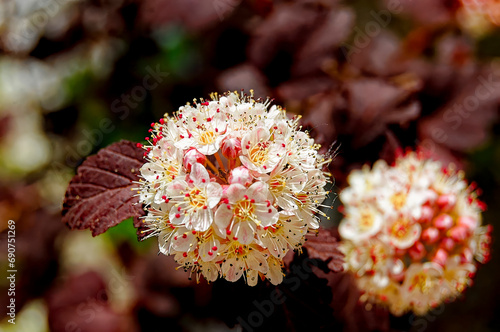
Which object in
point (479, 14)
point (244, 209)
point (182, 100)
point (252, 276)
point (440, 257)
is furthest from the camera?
point (479, 14)

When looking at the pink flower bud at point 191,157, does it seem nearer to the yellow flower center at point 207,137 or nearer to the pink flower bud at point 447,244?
the yellow flower center at point 207,137

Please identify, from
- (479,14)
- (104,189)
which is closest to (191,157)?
(104,189)

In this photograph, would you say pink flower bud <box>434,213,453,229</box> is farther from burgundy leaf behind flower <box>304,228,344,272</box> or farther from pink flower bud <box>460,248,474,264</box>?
burgundy leaf behind flower <box>304,228,344,272</box>

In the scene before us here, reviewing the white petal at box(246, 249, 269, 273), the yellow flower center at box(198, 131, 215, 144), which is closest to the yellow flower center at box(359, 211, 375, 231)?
the white petal at box(246, 249, 269, 273)

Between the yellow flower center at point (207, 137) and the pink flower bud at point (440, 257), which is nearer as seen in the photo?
the yellow flower center at point (207, 137)

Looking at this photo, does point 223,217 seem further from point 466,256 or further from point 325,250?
point 466,256

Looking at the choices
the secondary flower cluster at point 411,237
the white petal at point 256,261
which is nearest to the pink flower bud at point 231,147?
the white petal at point 256,261

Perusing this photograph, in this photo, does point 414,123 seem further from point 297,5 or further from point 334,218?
point 297,5
